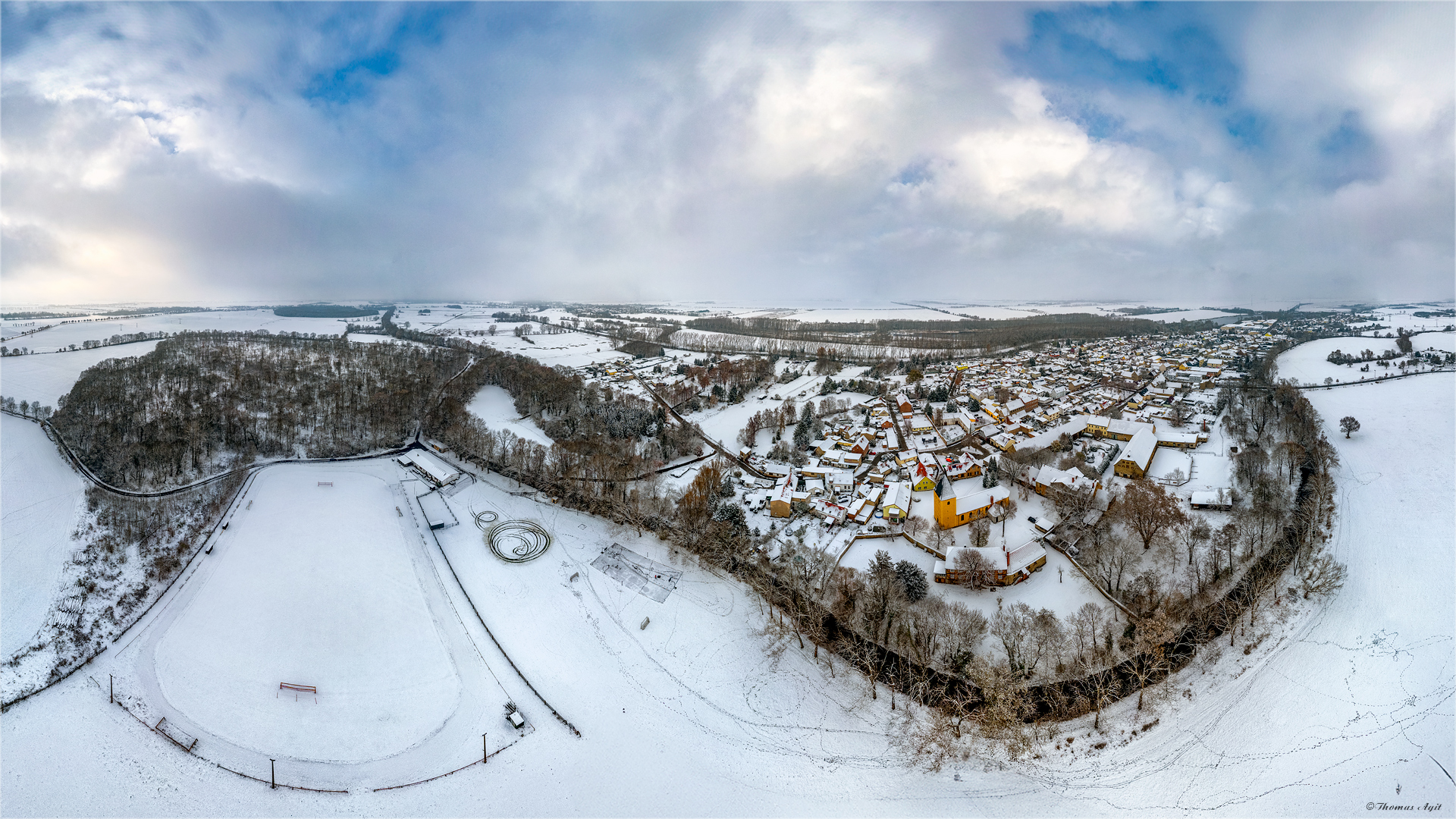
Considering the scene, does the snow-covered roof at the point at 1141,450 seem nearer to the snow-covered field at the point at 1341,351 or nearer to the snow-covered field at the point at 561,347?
the snow-covered field at the point at 1341,351

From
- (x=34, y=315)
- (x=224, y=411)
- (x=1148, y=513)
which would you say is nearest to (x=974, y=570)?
(x=1148, y=513)

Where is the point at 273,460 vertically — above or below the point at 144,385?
below

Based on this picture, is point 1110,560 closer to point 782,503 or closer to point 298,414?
point 782,503

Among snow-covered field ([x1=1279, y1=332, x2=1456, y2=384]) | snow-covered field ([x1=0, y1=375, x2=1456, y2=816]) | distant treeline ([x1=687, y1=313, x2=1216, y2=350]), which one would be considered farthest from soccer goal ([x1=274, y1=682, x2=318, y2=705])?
distant treeline ([x1=687, y1=313, x2=1216, y2=350])

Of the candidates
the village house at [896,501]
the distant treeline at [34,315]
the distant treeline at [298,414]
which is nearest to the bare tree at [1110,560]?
the village house at [896,501]

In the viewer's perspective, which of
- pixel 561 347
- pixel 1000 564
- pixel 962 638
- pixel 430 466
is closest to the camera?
pixel 962 638

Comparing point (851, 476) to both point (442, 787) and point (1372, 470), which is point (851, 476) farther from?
point (1372, 470)

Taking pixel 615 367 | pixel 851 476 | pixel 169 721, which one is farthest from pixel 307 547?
pixel 615 367
